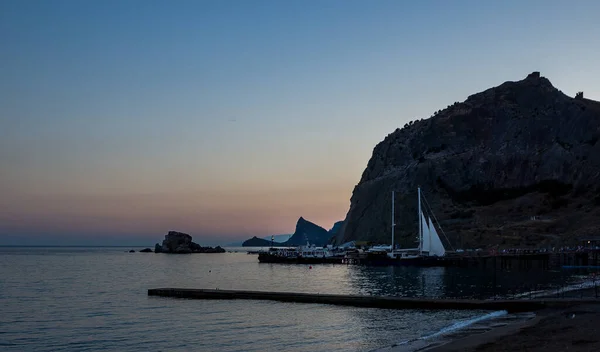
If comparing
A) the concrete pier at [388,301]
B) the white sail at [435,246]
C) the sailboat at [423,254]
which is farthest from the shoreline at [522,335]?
the white sail at [435,246]

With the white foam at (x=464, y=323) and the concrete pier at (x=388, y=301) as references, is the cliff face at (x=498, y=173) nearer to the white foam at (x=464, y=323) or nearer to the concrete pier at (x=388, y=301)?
the concrete pier at (x=388, y=301)

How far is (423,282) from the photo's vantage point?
255 feet

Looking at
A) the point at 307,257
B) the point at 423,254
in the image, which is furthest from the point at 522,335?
the point at 307,257

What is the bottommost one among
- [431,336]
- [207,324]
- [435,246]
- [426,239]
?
[207,324]

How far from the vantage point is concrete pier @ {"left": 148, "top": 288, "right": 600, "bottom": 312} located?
131 ft

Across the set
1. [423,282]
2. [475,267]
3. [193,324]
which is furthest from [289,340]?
[475,267]

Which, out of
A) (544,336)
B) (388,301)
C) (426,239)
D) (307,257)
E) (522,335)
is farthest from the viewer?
(307,257)

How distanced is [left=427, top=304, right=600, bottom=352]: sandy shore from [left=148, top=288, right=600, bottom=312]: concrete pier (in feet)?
16.7

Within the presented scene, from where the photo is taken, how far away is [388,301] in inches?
1805

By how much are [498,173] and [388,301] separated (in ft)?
439

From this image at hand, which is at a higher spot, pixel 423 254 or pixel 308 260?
pixel 423 254

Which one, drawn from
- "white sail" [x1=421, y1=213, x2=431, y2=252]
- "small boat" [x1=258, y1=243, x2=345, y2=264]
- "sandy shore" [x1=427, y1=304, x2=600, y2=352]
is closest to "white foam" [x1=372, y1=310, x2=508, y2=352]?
"sandy shore" [x1=427, y1=304, x2=600, y2=352]

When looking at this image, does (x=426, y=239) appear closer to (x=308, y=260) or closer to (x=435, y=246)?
(x=435, y=246)

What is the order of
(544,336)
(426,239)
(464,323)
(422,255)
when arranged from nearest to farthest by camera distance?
Answer: (544,336) → (464,323) → (422,255) → (426,239)
